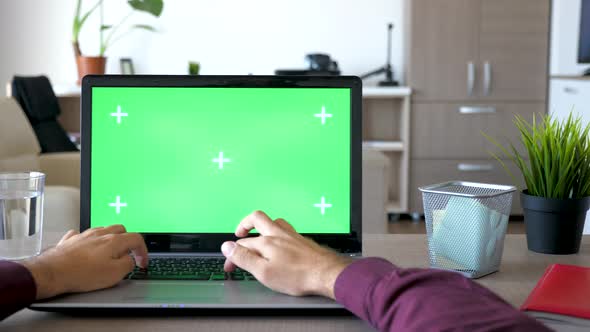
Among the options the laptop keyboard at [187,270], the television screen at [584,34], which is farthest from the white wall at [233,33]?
the laptop keyboard at [187,270]

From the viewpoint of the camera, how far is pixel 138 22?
5102 mm

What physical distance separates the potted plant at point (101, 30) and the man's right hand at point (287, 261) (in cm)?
375

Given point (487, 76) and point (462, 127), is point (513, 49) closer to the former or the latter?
point (487, 76)

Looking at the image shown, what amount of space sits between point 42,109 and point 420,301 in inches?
142

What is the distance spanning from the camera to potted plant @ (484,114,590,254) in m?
1.20

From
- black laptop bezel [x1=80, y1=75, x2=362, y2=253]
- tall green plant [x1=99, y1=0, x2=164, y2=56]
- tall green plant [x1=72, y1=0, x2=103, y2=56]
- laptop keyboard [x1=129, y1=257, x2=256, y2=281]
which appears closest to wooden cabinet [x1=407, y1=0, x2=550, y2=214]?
tall green plant [x1=99, y1=0, x2=164, y2=56]

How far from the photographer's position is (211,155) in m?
1.17

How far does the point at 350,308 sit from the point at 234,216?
1.17ft

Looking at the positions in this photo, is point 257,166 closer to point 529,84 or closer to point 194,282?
point 194,282

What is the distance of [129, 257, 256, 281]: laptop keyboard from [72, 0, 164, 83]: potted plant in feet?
11.9

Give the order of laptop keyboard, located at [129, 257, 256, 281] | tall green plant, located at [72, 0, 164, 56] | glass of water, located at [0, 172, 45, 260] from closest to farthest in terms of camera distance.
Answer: laptop keyboard, located at [129, 257, 256, 281], glass of water, located at [0, 172, 45, 260], tall green plant, located at [72, 0, 164, 56]

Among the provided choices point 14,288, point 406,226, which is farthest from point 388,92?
point 14,288

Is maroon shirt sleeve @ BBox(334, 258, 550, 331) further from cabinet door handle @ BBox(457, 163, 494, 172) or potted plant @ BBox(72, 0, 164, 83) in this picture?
cabinet door handle @ BBox(457, 163, 494, 172)

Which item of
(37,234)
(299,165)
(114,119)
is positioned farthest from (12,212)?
(299,165)
